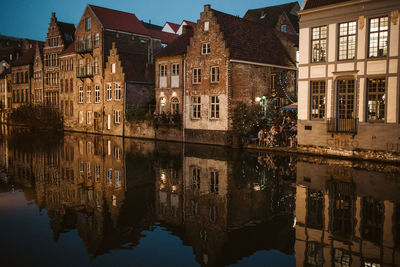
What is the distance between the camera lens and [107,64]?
4091 cm

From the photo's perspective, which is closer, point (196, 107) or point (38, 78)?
point (196, 107)

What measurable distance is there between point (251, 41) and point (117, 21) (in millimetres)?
19619

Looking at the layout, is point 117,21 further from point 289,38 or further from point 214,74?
point 289,38

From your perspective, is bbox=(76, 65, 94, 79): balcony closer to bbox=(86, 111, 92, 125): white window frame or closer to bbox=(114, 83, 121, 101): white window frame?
bbox=(86, 111, 92, 125): white window frame

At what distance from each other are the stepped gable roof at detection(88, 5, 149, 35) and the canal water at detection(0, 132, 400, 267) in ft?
92.8

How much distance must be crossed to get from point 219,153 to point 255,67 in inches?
392

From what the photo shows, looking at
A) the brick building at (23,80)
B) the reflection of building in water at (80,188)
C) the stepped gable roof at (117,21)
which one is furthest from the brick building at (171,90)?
the brick building at (23,80)

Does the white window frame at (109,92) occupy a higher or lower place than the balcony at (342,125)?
higher

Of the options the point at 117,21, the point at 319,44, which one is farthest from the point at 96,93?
the point at 319,44

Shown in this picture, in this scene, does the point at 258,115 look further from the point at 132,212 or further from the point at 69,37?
the point at 69,37

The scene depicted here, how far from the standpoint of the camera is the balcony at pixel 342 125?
829 inches

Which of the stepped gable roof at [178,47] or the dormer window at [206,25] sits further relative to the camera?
the stepped gable roof at [178,47]

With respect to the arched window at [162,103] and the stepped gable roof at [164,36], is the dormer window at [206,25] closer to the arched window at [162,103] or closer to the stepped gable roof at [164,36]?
the arched window at [162,103]

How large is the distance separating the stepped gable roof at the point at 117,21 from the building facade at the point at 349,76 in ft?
84.3
